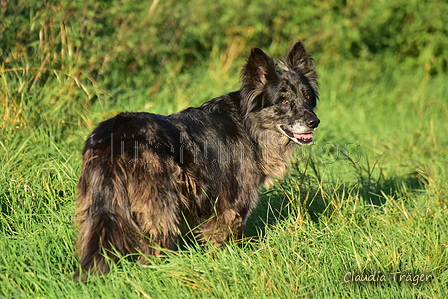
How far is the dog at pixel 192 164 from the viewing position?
10.2ft

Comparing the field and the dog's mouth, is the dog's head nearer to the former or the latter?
the dog's mouth

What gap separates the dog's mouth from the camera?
429cm

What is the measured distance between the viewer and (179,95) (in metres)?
7.16

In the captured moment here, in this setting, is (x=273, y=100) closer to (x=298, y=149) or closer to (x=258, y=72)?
(x=258, y=72)

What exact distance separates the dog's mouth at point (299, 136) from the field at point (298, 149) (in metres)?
0.39

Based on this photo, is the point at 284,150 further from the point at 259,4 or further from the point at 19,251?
the point at 259,4

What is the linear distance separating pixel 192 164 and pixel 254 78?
117 centimetres

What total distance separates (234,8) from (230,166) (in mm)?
5720

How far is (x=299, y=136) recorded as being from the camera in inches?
169

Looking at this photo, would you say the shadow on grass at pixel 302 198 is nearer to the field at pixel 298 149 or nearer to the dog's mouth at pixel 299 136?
the field at pixel 298 149

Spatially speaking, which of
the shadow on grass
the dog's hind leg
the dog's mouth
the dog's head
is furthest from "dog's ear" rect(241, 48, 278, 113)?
the dog's hind leg

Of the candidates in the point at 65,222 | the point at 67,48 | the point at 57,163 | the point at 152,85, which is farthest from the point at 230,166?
the point at 152,85

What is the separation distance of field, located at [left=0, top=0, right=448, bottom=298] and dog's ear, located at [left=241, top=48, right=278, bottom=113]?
86 cm

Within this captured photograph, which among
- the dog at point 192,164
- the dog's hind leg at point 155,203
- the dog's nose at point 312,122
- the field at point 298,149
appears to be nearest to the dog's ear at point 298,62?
the dog at point 192,164
